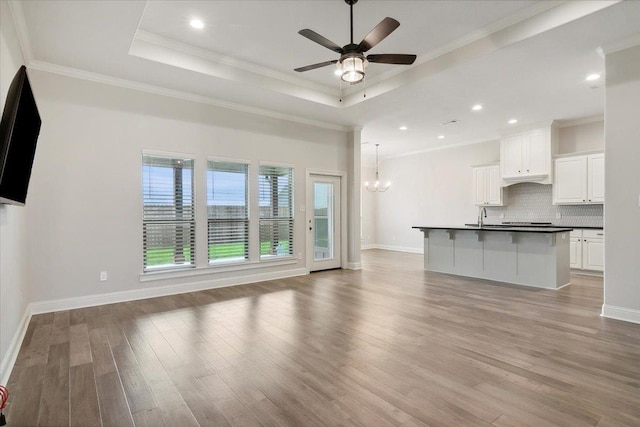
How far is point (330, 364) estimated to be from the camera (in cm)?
261

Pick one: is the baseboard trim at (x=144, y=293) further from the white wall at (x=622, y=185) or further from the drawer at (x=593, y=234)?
the drawer at (x=593, y=234)

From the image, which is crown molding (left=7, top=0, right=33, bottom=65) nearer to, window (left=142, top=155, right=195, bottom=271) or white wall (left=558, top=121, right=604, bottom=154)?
window (left=142, top=155, right=195, bottom=271)

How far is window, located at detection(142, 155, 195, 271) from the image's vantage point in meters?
4.77

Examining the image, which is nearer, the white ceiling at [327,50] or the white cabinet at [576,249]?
the white ceiling at [327,50]

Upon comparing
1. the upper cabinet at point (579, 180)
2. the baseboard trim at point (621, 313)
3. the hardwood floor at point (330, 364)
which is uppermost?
the upper cabinet at point (579, 180)

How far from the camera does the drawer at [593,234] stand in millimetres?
6049

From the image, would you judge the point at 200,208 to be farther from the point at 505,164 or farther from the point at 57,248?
the point at 505,164

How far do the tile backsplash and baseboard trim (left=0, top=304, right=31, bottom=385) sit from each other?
8.95 metres

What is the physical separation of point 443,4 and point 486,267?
443cm

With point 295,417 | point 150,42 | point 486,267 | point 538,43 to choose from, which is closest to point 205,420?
point 295,417

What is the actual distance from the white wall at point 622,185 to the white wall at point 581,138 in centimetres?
377

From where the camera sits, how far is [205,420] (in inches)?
75.5

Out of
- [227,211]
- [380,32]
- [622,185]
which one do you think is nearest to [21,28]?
[227,211]

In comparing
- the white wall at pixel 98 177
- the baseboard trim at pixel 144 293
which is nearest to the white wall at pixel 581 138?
the baseboard trim at pixel 144 293
